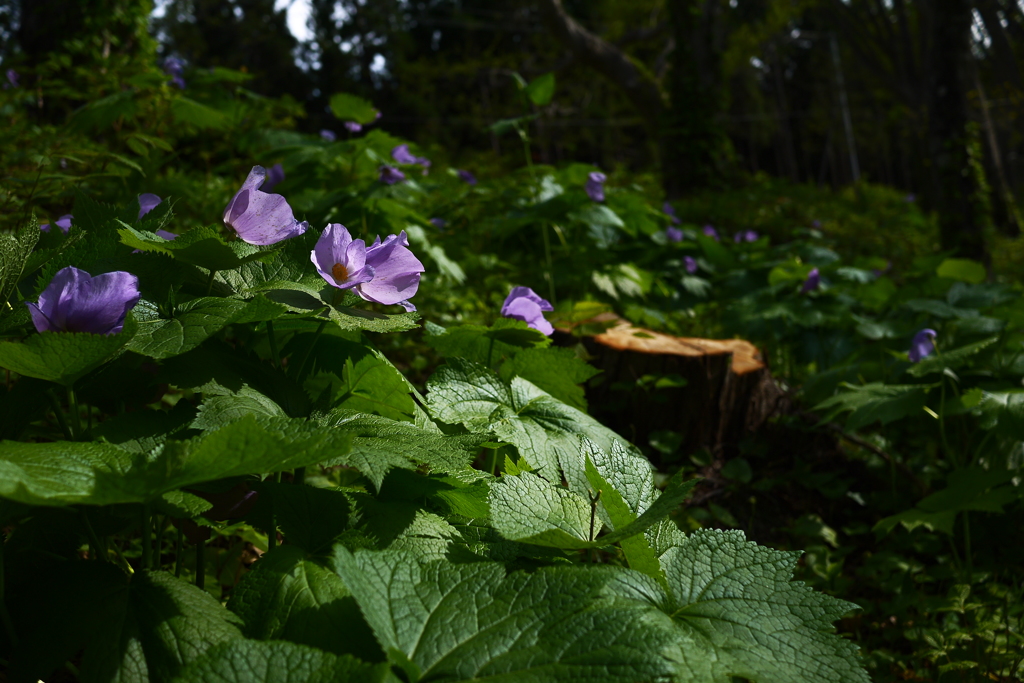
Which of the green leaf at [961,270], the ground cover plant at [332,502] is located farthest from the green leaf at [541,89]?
the green leaf at [961,270]

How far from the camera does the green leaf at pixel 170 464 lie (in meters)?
0.65

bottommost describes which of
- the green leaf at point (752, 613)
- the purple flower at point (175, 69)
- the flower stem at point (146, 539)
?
the green leaf at point (752, 613)

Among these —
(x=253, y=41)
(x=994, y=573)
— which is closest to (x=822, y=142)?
(x=253, y=41)

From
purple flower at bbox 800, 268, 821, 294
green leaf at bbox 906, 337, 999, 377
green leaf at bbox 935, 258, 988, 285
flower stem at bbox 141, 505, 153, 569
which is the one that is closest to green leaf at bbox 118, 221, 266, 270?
flower stem at bbox 141, 505, 153, 569

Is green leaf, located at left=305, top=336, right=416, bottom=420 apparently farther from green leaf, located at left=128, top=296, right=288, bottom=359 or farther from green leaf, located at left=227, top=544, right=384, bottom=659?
green leaf, located at left=227, top=544, right=384, bottom=659

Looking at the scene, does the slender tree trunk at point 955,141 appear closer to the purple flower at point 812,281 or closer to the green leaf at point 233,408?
the purple flower at point 812,281

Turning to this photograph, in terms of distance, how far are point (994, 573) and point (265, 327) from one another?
2343 millimetres

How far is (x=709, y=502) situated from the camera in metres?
2.55

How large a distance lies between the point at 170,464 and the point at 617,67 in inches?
428

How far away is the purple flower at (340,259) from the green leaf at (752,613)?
601 mm

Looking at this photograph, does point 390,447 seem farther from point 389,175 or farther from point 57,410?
point 389,175

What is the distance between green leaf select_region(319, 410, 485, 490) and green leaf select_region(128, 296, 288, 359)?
0.17 m

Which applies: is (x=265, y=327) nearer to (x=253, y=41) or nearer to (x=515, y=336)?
(x=515, y=336)

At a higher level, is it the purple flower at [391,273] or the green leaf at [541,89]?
the green leaf at [541,89]
